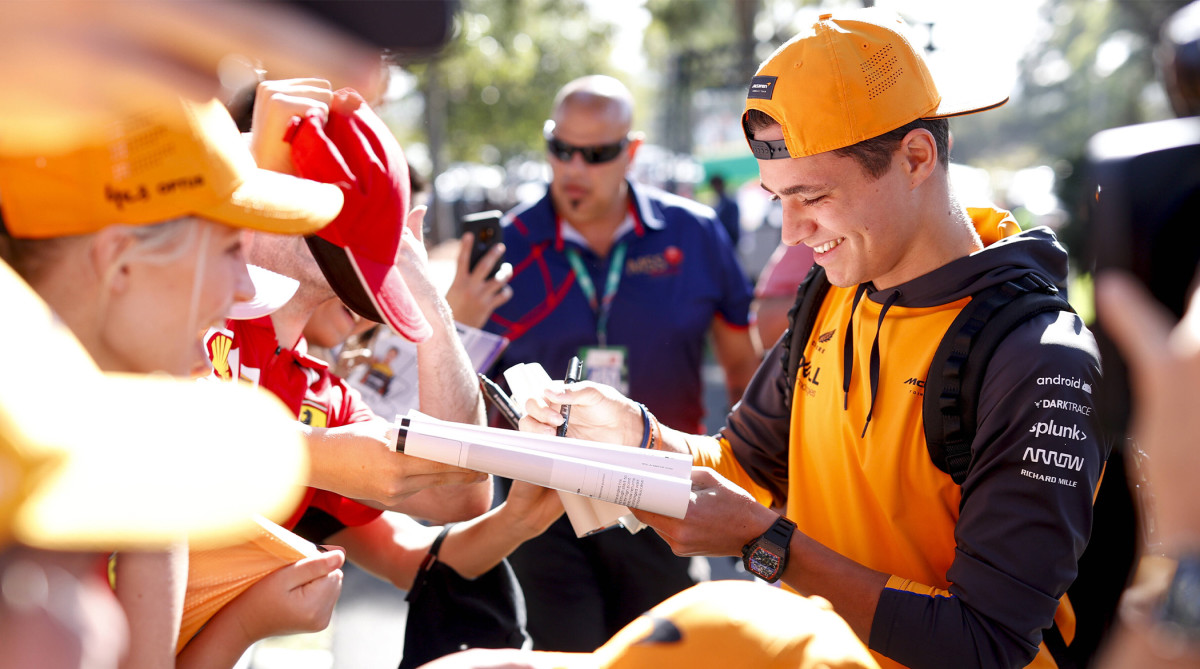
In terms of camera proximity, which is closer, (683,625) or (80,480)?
(80,480)

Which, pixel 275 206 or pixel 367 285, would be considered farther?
pixel 367 285

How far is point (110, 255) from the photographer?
3.69 feet

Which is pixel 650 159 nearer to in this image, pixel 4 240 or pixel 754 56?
pixel 754 56

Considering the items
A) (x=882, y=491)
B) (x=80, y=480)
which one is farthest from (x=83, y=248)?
(x=882, y=491)

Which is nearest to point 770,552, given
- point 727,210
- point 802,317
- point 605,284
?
point 802,317

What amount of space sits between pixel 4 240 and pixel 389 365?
2.02m

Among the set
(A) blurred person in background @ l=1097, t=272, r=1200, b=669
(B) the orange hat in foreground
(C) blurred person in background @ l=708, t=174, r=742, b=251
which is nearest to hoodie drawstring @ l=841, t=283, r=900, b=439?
(B) the orange hat in foreground

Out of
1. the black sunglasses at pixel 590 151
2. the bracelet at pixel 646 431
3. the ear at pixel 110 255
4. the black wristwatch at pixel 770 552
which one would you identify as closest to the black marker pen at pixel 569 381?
the bracelet at pixel 646 431

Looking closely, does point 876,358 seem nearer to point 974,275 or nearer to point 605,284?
point 974,275

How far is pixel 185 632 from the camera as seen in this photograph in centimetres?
153

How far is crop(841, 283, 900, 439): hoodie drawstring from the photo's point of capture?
2049mm

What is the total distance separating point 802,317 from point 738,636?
4.50ft

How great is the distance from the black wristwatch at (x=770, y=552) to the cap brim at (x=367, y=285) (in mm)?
961

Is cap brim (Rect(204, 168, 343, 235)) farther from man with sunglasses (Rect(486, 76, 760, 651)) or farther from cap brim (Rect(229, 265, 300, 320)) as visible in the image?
man with sunglasses (Rect(486, 76, 760, 651))
